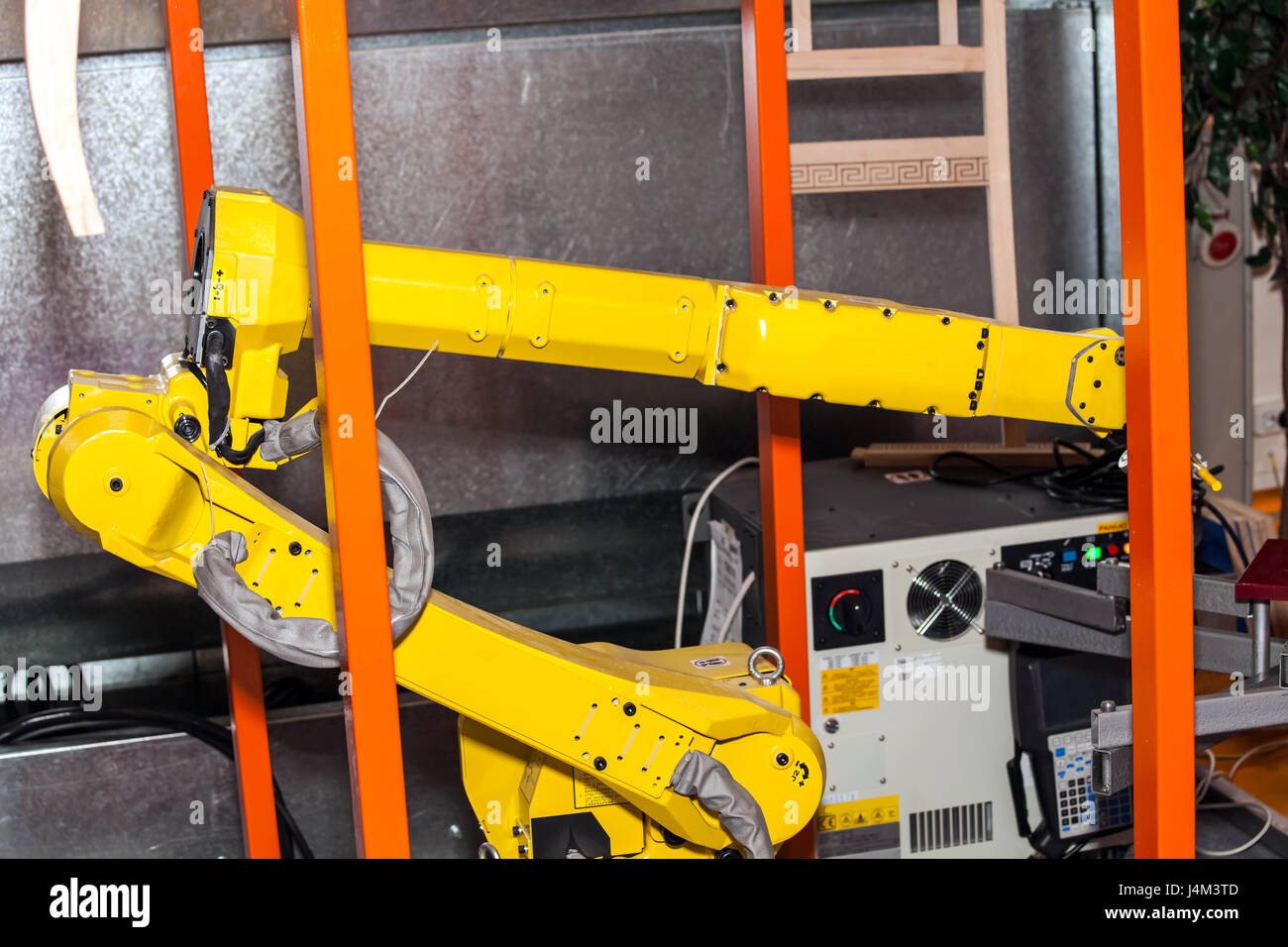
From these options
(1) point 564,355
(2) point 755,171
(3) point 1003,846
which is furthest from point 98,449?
(3) point 1003,846

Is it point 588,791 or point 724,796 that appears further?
point 588,791

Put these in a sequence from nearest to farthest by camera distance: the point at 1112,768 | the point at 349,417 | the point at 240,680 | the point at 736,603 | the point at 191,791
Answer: the point at 349,417 < the point at 1112,768 < the point at 240,680 < the point at 736,603 < the point at 191,791

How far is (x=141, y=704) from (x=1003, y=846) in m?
1.53

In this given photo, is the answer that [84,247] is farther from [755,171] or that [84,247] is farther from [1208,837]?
[1208,837]

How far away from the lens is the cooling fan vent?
75.4 inches

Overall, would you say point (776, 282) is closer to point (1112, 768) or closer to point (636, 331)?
point (636, 331)

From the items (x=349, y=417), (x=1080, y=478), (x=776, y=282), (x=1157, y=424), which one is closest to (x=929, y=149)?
→ (x=1080, y=478)

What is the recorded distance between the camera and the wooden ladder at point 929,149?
226 cm

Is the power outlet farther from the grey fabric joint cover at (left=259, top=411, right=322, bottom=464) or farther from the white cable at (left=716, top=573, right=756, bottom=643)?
the grey fabric joint cover at (left=259, top=411, right=322, bottom=464)

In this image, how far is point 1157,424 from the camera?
1.25 metres

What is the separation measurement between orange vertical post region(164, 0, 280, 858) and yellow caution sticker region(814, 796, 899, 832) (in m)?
0.85

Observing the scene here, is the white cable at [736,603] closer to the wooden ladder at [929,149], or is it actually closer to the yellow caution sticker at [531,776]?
the yellow caution sticker at [531,776]

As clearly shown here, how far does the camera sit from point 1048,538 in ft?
6.37

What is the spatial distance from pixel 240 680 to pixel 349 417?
2.58 ft
